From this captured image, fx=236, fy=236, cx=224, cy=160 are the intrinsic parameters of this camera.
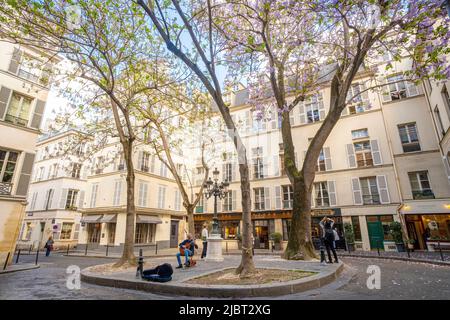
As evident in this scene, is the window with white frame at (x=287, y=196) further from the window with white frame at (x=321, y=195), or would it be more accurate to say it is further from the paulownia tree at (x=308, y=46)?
the paulownia tree at (x=308, y=46)

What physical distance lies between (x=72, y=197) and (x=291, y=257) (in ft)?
83.0

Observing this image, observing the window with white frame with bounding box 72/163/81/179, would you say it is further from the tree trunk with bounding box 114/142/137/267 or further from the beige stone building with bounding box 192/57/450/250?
the tree trunk with bounding box 114/142/137/267

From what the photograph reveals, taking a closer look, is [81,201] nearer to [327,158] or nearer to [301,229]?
[301,229]

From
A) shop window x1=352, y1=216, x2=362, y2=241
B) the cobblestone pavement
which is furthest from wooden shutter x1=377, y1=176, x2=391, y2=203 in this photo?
the cobblestone pavement

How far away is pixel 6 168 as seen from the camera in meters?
11.9

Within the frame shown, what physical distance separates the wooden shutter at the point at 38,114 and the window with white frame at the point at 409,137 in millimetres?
24452

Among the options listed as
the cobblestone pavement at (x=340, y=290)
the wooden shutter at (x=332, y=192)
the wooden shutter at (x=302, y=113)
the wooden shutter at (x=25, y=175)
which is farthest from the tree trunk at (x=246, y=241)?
the wooden shutter at (x=302, y=113)

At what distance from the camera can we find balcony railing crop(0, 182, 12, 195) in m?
11.5

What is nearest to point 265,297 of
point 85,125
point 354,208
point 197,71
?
point 197,71

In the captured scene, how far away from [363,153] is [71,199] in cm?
2924

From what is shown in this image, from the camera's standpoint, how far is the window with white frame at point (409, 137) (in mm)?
17516

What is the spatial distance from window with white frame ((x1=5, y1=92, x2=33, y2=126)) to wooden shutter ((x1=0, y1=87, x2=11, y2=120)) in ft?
0.77

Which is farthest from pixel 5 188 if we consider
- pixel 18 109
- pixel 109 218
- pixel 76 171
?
pixel 76 171
